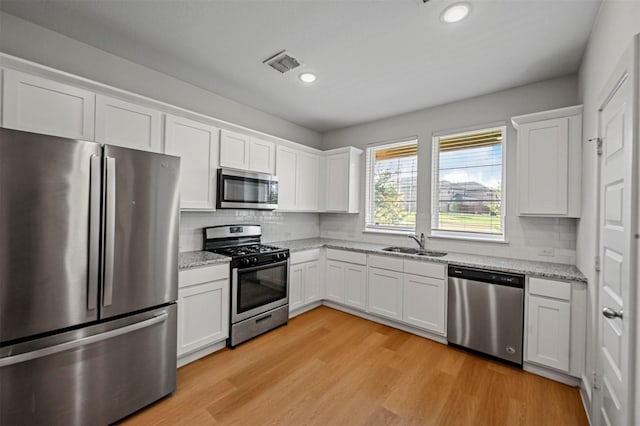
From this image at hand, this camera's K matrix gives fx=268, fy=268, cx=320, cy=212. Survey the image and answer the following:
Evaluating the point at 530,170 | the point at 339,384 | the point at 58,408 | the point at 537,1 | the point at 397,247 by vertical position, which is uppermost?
the point at 537,1

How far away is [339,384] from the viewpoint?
2232 millimetres

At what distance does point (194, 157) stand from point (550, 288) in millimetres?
3501

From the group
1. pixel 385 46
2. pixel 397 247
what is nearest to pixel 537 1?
pixel 385 46

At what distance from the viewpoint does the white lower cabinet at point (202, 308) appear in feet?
7.75

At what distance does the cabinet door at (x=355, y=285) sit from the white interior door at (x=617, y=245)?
7.17 feet

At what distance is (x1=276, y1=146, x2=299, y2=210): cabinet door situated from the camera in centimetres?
370

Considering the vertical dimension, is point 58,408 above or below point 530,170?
below

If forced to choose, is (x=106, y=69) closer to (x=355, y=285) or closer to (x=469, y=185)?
(x=355, y=285)

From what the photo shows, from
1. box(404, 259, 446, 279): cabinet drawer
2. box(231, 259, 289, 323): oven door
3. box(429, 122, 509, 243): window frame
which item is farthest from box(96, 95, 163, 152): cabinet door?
box(429, 122, 509, 243): window frame

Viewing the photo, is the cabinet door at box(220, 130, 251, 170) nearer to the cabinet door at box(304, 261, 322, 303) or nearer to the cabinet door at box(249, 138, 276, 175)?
the cabinet door at box(249, 138, 276, 175)

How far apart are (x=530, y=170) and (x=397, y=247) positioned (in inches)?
69.2

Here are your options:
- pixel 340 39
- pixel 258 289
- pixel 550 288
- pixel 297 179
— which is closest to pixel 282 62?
pixel 340 39

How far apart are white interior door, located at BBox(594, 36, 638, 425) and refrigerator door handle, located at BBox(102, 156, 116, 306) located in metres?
2.69

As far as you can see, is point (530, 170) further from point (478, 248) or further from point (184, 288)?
point (184, 288)
